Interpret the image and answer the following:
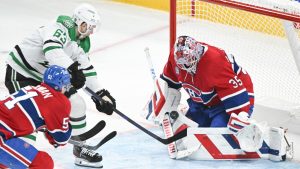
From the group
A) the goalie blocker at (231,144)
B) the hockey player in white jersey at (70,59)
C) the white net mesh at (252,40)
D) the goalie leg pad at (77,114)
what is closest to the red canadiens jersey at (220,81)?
the goalie blocker at (231,144)

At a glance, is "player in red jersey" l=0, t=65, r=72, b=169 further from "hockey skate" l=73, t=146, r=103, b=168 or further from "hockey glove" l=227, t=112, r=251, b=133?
"hockey glove" l=227, t=112, r=251, b=133

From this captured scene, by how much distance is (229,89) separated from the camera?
15.0ft

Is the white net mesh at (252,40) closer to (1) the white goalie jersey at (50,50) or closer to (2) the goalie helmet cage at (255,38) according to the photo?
(2) the goalie helmet cage at (255,38)

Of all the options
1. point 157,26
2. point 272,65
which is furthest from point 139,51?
point 272,65

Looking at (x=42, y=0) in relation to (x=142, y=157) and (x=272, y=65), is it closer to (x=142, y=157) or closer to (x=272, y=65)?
(x=272, y=65)

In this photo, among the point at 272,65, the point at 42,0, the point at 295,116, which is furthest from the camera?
the point at 42,0

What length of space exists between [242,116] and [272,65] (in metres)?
1.19

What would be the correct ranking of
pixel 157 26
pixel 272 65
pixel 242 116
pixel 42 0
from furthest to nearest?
1. pixel 42 0
2. pixel 157 26
3. pixel 272 65
4. pixel 242 116

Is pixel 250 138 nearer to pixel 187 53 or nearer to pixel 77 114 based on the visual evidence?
pixel 187 53

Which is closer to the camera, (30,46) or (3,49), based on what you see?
(30,46)

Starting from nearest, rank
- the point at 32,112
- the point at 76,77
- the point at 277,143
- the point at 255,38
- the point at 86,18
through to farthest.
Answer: the point at 32,112, the point at 76,77, the point at 86,18, the point at 277,143, the point at 255,38

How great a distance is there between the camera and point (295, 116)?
514 cm

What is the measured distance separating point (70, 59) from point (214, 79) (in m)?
0.75

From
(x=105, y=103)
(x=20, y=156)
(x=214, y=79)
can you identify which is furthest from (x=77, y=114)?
(x=214, y=79)
